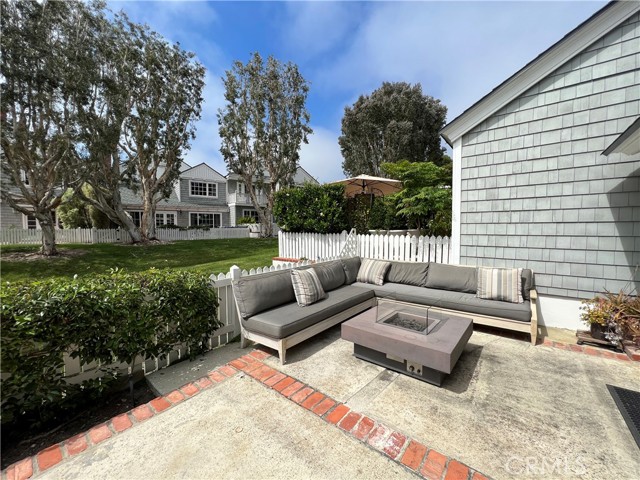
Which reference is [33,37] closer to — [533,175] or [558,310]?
[533,175]

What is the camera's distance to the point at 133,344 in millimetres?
2881

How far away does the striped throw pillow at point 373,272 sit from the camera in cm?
582

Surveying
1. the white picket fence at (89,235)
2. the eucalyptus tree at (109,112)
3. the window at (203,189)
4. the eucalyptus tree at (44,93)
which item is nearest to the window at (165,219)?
the window at (203,189)

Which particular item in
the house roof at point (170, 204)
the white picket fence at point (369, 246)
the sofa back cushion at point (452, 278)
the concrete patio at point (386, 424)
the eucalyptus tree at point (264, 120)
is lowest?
the concrete patio at point (386, 424)

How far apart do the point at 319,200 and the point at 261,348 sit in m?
5.98

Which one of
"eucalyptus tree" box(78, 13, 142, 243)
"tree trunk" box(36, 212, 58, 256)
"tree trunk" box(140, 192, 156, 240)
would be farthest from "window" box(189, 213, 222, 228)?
"tree trunk" box(36, 212, 58, 256)

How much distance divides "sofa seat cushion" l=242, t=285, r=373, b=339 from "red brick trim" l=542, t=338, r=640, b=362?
10.0 ft

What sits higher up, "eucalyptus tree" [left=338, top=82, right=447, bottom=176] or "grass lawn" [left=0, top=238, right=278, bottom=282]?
"eucalyptus tree" [left=338, top=82, right=447, bottom=176]

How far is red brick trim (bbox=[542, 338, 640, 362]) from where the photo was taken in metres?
3.69

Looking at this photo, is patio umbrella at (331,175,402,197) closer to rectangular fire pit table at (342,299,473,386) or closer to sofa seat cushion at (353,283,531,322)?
sofa seat cushion at (353,283,531,322)

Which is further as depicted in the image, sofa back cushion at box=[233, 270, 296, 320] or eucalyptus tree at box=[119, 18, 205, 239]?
eucalyptus tree at box=[119, 18, 205, 239]

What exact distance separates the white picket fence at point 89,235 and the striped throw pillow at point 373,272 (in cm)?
1871

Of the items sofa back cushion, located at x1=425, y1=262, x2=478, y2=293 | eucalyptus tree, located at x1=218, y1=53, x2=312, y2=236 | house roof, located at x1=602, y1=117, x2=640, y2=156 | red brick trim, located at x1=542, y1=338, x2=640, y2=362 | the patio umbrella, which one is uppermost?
eucalyptus tree, located at x1=218, y1=53, x2=312, y2=236
